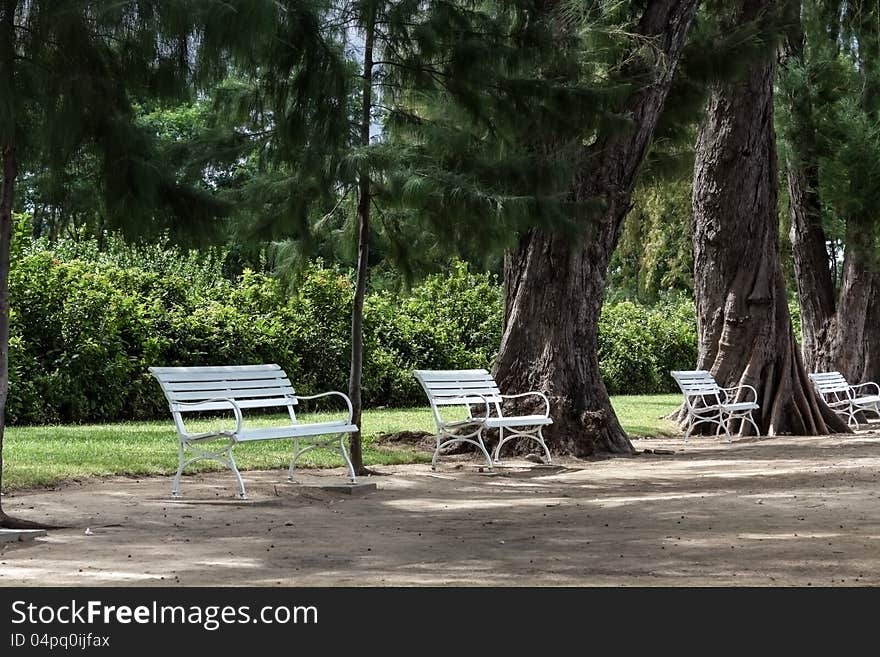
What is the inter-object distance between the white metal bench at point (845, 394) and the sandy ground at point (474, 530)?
6.27m

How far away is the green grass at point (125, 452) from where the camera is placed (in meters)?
9.16

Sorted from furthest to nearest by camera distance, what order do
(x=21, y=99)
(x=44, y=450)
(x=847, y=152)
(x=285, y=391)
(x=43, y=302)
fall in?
(x=847, y=152)
(x=43, y=302)
(x=44, y=450)
(x=285, y=391)
(x=21, y=99)

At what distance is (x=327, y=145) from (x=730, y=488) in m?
3.78

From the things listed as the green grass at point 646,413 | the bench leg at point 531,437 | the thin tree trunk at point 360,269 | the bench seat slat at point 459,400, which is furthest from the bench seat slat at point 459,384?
the green grass at point 646,413

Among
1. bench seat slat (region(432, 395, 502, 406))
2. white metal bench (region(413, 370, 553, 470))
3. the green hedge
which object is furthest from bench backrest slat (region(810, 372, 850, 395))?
bench seat slat (region(432, 395, 502, 406))

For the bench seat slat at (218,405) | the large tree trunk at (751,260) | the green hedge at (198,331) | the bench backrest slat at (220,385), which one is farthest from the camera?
the large tree trunk at (751,260)

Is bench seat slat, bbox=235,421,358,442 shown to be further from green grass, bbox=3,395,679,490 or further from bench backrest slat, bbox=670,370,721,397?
bench backrest slat, bbox=670,370,721,397

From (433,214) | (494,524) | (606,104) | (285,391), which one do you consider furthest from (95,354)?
(494,524)

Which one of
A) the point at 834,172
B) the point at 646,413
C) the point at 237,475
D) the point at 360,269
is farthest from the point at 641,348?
the point at 237,475

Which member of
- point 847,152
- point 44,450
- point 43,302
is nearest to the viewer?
point 44,450

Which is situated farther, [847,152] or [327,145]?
[847,152]

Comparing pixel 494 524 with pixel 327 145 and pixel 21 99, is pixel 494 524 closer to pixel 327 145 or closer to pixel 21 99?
pixel 327 145

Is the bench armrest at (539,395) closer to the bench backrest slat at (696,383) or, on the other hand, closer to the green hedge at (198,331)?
the green hedge at (198,331)

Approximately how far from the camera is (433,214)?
8828 mm
